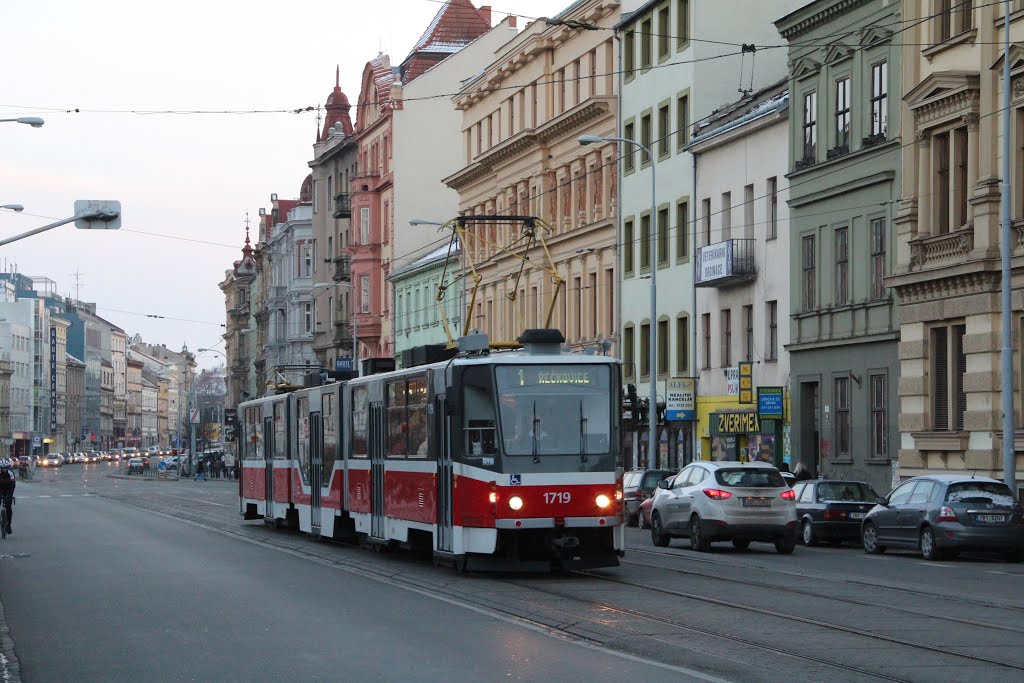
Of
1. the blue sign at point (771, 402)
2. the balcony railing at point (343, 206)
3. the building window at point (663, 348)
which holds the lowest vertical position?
the blue sign at point (771, 402)

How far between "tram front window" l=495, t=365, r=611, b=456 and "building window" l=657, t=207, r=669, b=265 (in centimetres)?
3365

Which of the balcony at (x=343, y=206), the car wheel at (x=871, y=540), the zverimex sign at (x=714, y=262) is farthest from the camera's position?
the balcony at (x=343, y=206)

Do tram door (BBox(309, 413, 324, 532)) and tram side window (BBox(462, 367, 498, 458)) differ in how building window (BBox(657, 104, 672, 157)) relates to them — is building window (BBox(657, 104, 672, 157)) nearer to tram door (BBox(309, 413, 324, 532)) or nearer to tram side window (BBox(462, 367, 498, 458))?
tram door (BBox(309, 413, 324, 532))

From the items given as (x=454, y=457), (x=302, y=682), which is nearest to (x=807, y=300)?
(x=454, y=457)

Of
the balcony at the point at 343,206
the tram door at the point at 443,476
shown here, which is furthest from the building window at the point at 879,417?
the balcony at the point at 343,206

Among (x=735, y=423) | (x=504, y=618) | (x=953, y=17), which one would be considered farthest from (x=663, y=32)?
(x=504, y=618)

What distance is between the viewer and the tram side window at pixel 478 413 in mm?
23297

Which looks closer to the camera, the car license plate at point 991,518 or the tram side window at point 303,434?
the car license plate at point 991,518

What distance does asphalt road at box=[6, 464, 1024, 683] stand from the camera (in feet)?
45.1

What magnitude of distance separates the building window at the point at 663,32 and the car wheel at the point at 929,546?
30.4 metres

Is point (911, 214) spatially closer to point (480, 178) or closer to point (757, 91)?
point (757, 91)

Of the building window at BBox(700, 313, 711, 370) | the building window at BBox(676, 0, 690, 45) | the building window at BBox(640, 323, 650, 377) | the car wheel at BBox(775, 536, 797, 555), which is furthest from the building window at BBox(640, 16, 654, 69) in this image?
the car wheel at BBox(775, 536, 797, 555)

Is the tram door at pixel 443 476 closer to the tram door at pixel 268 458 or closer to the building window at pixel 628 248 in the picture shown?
the tram door at pixel 268 458

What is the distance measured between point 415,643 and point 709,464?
16.0 metres
